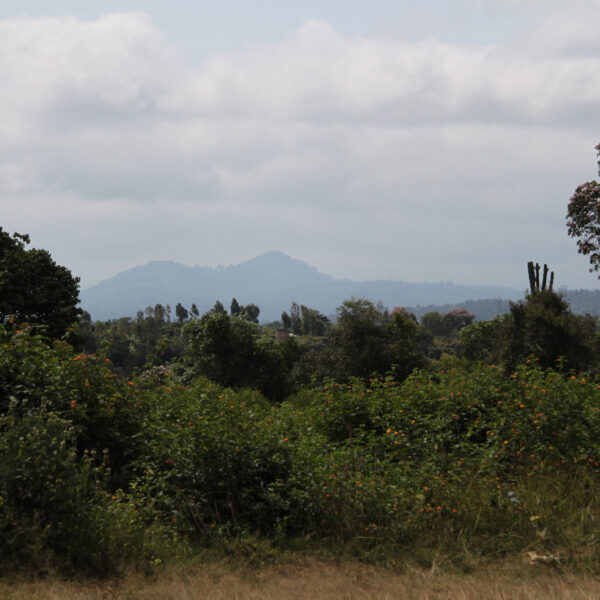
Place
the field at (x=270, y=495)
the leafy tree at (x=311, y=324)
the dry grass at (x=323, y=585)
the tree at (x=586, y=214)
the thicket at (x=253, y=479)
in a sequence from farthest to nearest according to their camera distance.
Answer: the leafy tree at (x=311, y=324) → the tree at (x=586, y=214) → the thicket at (x=253, y=479) → the field at (x=270, y=495) → the dry grass at (x=323, y=585)

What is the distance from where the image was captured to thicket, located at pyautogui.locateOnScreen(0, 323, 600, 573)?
4.75 meters

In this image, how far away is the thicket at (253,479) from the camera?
475 cm

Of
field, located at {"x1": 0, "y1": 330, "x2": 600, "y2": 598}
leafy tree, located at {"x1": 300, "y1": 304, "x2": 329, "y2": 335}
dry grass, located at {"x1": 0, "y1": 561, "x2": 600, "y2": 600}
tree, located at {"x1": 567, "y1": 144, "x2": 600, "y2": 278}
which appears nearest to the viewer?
dry grass, located at {"x1": 0, "y1": 561, "x2": 600, "y2": 600}

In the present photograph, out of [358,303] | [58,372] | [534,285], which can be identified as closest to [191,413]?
[58,372]

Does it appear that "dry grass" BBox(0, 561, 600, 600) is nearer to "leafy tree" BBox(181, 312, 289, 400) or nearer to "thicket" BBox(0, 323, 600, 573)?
"thicket" BBox(0, 323, 600, 573)

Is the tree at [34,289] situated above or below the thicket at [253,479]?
above

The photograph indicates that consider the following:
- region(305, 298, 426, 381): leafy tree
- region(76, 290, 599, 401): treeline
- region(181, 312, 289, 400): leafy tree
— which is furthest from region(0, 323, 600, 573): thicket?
region(181, 312, 289, 400): leafy tree

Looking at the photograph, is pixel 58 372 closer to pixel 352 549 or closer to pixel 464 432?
pixel 352 549

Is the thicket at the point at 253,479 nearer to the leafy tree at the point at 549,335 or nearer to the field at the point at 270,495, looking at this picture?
the field at the point at 270,495

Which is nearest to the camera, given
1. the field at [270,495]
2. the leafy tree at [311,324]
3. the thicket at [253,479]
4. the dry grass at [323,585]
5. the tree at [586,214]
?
the dry grass at [323,585]

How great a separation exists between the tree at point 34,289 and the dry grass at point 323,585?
1005 inches

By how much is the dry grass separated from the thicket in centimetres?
25

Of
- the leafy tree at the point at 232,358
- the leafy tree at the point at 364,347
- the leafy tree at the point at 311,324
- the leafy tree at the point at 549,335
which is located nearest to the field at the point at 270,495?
the leafy tree at the point at 549,335

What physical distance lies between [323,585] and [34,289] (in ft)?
93.5
